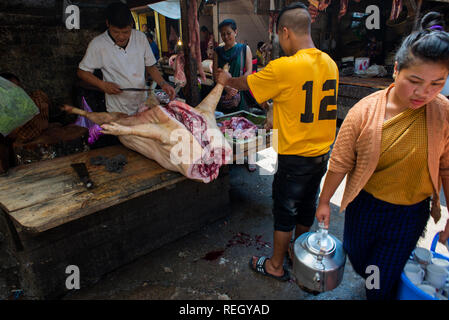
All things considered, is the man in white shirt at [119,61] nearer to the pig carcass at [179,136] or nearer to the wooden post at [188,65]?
the wooden post at [188,65]

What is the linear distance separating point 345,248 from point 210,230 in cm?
175

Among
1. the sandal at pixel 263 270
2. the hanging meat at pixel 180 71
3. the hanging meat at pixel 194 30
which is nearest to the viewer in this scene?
the sandal at pixel 263 270

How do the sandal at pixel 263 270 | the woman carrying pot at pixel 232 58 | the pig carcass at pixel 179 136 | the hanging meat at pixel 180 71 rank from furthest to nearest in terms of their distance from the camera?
the woman carrying pot at pixel 232 58
the hanging meat at pixel 180 71
the sandal at pixel 263 270
the pig carcass at pixel 179 136

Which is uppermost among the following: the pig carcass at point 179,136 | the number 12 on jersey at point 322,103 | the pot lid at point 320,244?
the number 12 on jersey at point 322,103

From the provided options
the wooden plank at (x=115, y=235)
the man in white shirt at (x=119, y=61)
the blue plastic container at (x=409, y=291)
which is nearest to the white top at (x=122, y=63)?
the man in white shirt at (x=119, y=61)

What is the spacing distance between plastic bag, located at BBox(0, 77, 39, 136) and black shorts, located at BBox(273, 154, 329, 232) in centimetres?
241

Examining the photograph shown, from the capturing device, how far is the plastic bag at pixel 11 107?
2.47 m

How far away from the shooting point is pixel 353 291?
8.89 ft

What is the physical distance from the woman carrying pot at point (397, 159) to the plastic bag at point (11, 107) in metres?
2.75

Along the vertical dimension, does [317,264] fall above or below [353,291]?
above

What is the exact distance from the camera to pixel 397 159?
176cm

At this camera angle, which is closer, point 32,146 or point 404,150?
point 404,150
